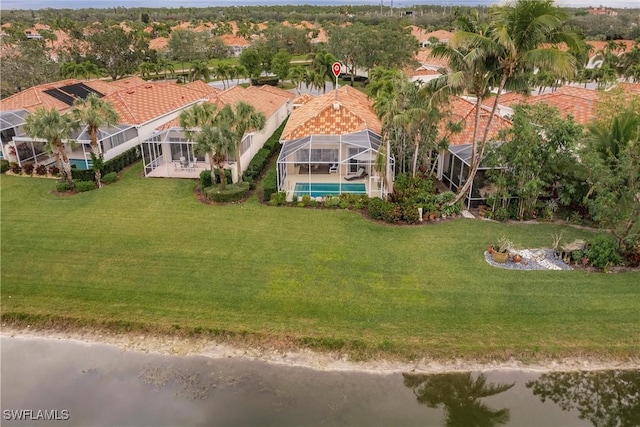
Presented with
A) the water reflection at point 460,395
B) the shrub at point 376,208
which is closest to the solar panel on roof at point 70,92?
the shrub at point 376,208

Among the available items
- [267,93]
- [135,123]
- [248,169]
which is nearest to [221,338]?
[248,169]

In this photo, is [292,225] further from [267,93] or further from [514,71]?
[267,93]

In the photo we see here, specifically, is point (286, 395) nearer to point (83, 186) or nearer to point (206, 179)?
point (206, 179)

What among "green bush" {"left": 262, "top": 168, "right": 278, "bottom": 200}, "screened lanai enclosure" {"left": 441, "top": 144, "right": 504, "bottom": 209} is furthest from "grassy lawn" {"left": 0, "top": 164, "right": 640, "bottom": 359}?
"screened lanai enclosure" {"left": 441, "top": 144, "right": 504, "bottom": 209}

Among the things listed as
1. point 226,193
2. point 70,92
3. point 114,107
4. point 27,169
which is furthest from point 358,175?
point 70,92

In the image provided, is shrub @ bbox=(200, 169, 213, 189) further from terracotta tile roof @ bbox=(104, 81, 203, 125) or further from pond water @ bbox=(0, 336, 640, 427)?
pond water @ bbox=(0, 336, 640, 427)
